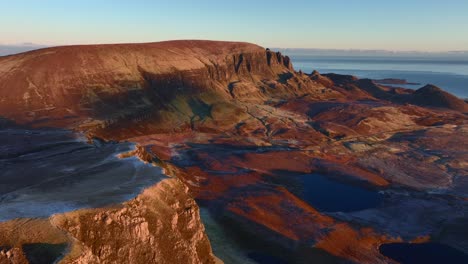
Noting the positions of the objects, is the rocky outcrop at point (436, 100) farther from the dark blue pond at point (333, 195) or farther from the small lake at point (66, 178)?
the small lake at point (66, 178)

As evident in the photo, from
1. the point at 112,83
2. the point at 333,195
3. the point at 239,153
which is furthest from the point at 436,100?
the point at 112,83

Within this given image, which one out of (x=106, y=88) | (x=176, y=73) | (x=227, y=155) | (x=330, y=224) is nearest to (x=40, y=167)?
(x=330, y=224)

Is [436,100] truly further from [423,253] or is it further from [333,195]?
[423,253]

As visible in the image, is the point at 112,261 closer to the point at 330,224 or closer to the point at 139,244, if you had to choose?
the point at 139,244

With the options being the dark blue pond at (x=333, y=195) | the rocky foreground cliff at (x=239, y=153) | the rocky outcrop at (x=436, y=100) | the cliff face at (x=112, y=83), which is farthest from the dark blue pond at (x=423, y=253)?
the rocky outcrop at (x=436, y=100)

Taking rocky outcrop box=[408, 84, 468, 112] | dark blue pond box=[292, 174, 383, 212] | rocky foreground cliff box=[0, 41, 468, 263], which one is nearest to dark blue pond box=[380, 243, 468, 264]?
rocky foreground cliff box=[0, 41, 468, 263]

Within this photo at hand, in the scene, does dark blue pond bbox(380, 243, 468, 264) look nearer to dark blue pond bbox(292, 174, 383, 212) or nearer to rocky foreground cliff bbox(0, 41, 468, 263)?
rocky foreground cliff bbox(0, 41, 468, 263)
